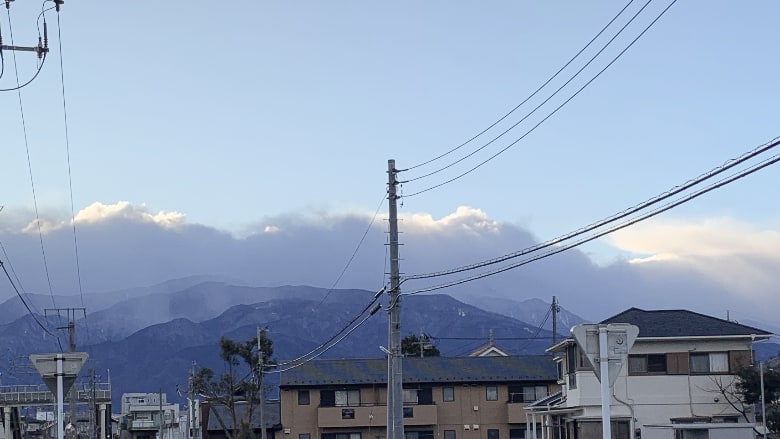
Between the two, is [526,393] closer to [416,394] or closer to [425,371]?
[425,371]

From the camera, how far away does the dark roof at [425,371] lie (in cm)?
6184

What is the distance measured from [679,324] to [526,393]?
24.1 meters

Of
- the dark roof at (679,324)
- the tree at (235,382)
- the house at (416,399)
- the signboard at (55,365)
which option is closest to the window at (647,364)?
the dark roof at (679,324)

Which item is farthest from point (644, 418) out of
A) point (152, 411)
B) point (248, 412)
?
point (152, 411)

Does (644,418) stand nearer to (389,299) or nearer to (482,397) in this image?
(389,299)

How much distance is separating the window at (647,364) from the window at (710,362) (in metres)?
1.10

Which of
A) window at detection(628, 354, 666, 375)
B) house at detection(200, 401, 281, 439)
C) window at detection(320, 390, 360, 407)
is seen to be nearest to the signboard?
window at detection(628, 354, 666, 375)

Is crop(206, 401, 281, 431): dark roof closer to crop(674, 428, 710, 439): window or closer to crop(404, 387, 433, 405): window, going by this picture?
crop(404, 387, 433, 405): window

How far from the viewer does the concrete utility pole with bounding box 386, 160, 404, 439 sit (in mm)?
30703

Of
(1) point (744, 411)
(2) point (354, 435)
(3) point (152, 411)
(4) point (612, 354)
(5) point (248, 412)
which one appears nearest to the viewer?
(4) point (612, 354)

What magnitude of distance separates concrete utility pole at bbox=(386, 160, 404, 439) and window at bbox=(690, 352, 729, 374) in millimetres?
12789

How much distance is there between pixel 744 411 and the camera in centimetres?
3878

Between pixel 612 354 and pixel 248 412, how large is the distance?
170 ft

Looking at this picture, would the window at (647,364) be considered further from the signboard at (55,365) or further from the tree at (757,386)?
the signboard at (55,365)
